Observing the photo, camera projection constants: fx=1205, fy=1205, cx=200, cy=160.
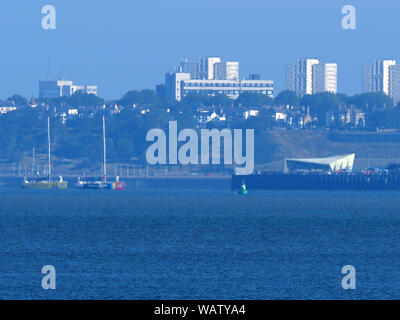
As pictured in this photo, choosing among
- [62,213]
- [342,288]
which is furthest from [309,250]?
[62,213]

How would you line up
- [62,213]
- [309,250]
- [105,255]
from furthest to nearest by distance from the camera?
[62,213] < [309,250] < [105,255]

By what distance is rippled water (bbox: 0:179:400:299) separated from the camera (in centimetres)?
4975

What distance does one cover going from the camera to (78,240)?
7800 cm

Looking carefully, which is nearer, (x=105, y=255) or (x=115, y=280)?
(x=115, y=280)

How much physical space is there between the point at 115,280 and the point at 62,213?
6755 cm

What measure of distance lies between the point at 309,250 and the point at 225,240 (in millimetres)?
9634

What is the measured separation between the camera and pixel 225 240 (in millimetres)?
79250

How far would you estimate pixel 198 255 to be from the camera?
6662cm

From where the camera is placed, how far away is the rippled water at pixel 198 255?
49.8 m

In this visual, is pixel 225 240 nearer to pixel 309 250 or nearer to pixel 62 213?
pixel 309 250
